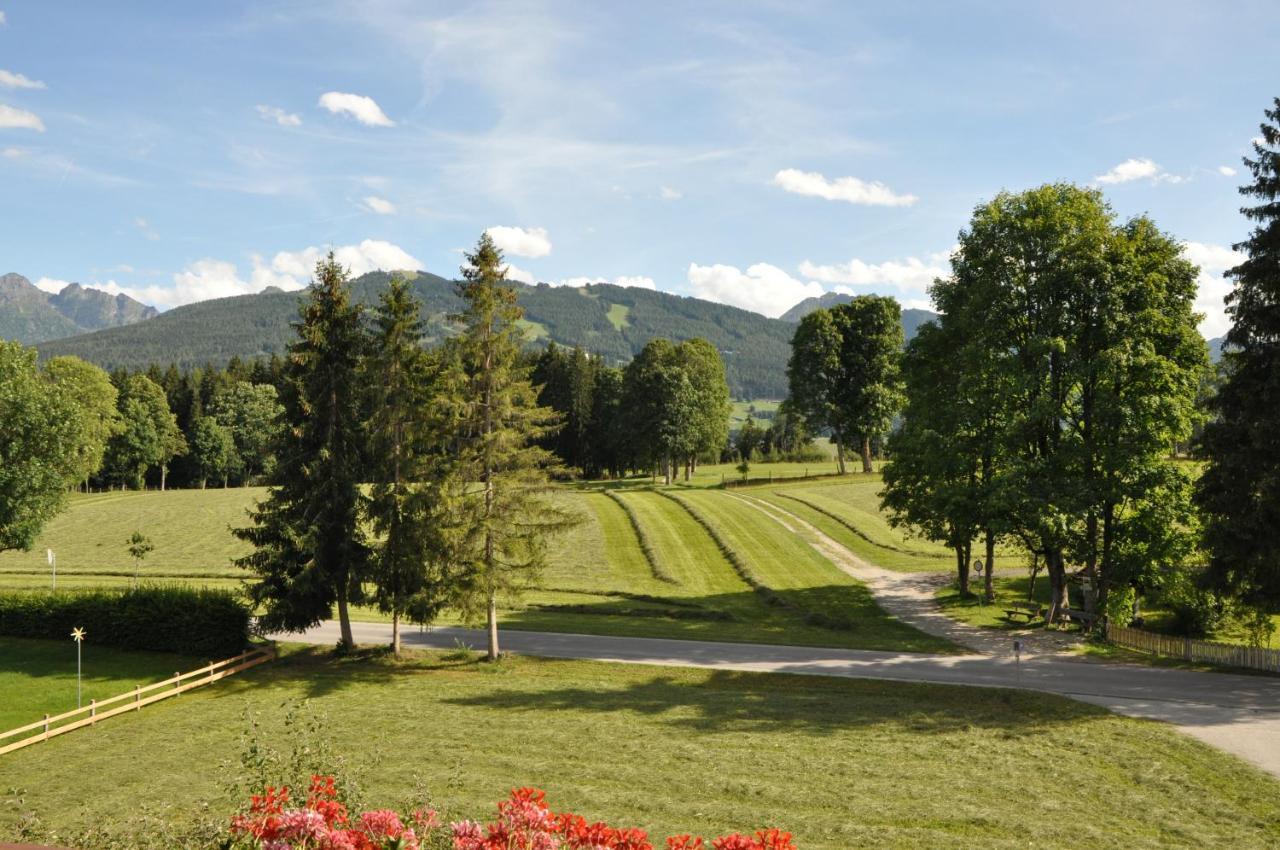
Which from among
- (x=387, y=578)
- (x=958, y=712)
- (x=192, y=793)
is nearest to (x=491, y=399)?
(x=387, y=578)

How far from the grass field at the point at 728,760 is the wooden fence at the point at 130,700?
628 mm

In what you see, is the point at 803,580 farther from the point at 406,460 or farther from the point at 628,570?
the point at 406,460

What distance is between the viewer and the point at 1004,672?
28.6 m

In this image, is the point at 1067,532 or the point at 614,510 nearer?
the point at 1067,532

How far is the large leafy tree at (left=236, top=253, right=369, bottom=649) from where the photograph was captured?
3166 centimetres

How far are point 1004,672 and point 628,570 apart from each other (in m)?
25.7

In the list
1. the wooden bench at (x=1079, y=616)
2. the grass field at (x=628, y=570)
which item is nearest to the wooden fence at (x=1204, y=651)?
the wooden bench at (x=1079, y=616)

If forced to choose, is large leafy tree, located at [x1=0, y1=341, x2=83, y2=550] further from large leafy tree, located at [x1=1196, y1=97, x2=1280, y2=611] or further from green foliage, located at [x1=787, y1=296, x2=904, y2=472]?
green foliage, located at [x1=787, y1=296, x2=904, y2=472]

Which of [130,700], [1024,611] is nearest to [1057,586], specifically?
[1024,611]

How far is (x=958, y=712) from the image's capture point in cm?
2408

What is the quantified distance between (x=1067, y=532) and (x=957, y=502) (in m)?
4.11

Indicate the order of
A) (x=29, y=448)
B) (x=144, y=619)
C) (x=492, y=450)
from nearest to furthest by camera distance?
(x=492, y=450)
(x=144, y=619)
(x=29, y=448)

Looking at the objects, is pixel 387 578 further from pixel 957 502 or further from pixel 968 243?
pixel 968 243

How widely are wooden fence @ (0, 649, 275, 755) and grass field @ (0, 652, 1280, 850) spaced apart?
628mm
